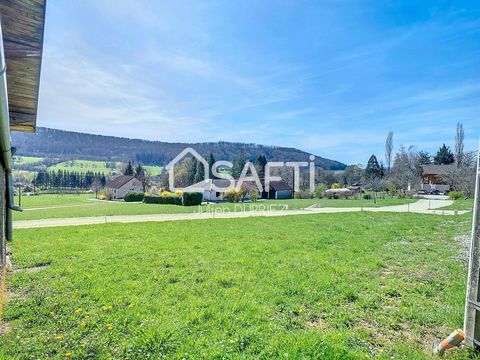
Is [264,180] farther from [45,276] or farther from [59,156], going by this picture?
[59,156]

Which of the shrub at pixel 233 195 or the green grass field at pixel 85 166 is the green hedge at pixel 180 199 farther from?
the green grass field at pixel 85 166

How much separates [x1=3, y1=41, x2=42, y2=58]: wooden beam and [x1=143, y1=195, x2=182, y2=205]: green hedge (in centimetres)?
3474

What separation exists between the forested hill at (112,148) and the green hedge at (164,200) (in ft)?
206

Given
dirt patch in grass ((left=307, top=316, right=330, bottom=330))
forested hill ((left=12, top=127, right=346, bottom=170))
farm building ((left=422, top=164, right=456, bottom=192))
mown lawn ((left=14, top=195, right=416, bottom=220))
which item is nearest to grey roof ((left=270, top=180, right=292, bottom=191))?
mown lawn ((left=14, top=195, right=416, bottom=220))

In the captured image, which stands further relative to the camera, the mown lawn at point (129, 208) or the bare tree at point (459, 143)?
the bare tree at point (459, 143)

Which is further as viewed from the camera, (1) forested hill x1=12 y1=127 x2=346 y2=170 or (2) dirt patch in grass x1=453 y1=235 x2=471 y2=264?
(1) forested hill x1=12 y1=127 x2=346 y2=170

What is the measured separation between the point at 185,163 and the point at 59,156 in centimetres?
8707

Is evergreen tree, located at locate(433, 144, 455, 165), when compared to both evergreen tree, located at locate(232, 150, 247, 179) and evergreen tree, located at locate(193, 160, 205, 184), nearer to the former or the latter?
evergreen tree, located at locate(232, 150, 247, 179)

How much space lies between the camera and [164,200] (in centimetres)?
3844

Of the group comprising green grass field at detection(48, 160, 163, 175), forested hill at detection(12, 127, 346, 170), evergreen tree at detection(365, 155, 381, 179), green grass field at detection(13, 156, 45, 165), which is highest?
forested hill at detection(12, 127, 346, 170)

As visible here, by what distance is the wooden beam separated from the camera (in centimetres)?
235

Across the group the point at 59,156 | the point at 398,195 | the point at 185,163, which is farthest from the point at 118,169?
the point at 398,195

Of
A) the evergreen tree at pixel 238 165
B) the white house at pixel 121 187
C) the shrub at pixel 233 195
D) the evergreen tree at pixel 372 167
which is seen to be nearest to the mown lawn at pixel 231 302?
the shrub at pixel 233 195

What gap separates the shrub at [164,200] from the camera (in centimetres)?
3704
